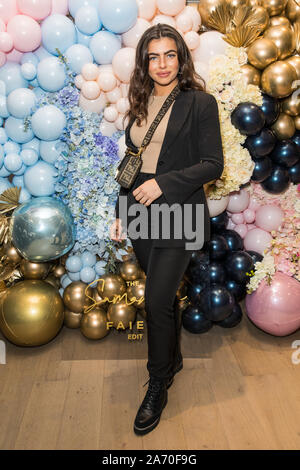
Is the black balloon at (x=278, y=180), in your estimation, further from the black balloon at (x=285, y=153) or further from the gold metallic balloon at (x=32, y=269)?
the gold metallic balloon at (x=32, y=269)

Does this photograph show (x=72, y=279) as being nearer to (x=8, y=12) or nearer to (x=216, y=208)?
(x=216, y=208)

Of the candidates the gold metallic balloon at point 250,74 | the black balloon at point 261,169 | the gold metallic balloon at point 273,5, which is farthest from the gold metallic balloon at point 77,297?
the gold metallic balloon at point 273,5

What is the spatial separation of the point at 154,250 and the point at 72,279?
1.15 m

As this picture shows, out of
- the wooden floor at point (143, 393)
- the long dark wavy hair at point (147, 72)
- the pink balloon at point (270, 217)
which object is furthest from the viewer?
the pink balloon at point (270, 217)

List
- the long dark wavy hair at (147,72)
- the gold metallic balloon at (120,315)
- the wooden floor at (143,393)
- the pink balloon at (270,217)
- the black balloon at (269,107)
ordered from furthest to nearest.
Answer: the pink balloon at (270,217), the gold metallic balloon at (120,315), the black balloon at (269,107), the wooden floor at (143,393), the long dark wavy hair at (147,72)

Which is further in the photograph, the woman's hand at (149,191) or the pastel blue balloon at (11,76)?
the pastel blue balloon at (11,76)

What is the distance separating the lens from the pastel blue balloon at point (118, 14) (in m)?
2.34

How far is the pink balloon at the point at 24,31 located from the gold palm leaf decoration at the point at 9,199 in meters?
0.87

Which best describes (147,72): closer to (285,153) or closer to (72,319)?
(285,153)

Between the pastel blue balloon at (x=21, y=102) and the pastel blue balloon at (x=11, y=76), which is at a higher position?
the pastel blue balloon at (x=11, y=76)

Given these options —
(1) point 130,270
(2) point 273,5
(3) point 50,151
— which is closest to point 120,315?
(1) point 130,270

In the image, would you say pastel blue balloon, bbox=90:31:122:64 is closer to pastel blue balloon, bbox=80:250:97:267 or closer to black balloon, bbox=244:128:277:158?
black balloon, bbox=244:128:277:158

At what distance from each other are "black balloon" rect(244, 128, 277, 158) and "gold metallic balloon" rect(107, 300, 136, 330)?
1.25 metres

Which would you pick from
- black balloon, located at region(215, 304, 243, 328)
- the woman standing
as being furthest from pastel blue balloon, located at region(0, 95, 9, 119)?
black balloon, located at region(215, 304, 243, 328)
